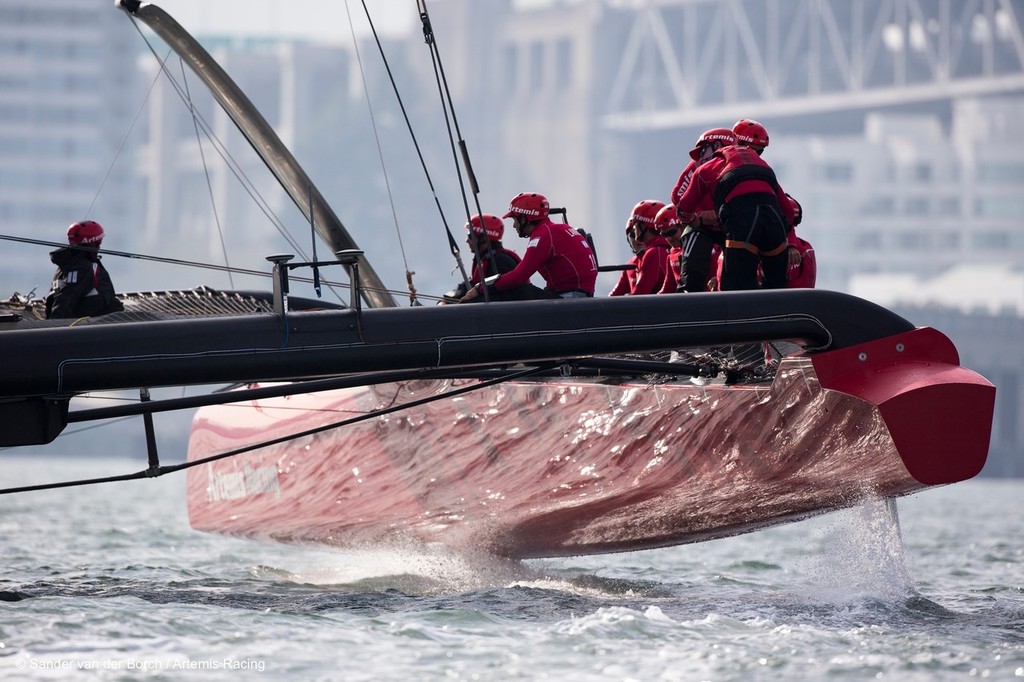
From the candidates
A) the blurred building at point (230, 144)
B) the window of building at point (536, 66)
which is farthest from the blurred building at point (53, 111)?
the window of building at point (536, 66)

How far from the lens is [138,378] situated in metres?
5.67

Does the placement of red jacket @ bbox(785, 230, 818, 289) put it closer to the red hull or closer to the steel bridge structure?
the red hull

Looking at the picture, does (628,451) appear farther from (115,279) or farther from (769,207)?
(115,279)

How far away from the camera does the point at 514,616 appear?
6.35 m

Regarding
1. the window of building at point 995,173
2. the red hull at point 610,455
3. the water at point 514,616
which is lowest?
the water at point 514,616

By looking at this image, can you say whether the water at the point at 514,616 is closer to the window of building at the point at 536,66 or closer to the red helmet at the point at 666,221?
the red helmet at the point at 666,221

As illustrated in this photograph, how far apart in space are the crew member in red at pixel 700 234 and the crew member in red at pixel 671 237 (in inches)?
23.4

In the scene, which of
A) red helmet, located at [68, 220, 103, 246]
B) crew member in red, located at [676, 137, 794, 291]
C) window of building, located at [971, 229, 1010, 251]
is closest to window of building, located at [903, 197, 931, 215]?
window of building, located at [971, 229, 1010, 251]

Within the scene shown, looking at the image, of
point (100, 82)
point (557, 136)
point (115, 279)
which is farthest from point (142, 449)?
point (557, 136)

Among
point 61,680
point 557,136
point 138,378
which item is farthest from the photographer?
point 557,136

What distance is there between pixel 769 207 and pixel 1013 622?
1953 millimetres

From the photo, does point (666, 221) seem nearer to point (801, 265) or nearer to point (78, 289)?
point (801, 265)

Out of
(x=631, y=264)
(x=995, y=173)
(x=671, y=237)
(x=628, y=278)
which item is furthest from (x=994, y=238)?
(x=671, y=237)

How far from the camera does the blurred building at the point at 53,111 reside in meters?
79.6
